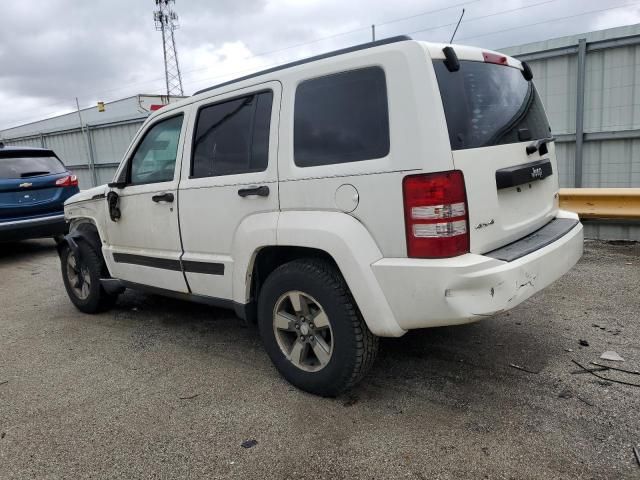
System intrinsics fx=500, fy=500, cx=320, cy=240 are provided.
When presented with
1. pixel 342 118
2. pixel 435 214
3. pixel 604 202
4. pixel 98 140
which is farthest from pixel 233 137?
pixel 98 140

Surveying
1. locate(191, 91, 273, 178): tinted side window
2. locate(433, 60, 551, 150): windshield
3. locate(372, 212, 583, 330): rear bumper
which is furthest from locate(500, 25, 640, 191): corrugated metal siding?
locate(191, 91, 273, 178): tinted side window

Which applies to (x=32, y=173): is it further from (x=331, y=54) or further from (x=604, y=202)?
(x=604, y=202)

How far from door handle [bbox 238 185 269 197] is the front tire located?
47 centimetres

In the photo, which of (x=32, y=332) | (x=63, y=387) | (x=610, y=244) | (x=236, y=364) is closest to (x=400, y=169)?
(x=236, y=364)

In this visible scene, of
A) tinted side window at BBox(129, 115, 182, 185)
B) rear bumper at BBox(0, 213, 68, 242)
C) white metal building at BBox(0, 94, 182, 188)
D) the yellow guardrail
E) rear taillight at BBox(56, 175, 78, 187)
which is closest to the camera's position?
tinted side window at BBox(129, 115, 182, 185)

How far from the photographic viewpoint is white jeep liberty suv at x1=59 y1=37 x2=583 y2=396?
8.11ft

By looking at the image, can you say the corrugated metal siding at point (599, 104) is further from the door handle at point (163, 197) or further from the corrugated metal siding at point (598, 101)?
the door handle at point (163, 197)

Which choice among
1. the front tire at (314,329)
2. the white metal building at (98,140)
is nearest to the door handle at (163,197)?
the front tire at (314,329)

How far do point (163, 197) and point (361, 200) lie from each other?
183 cm

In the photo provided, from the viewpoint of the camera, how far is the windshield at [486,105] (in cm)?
255

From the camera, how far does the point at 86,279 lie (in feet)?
16.3

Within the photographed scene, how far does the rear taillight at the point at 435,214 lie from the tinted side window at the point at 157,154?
6.91 ft

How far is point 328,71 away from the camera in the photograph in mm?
2832

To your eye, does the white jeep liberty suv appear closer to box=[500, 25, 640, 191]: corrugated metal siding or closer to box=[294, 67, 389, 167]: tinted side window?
box=[294, 67, 389, 167]: tinted side window
